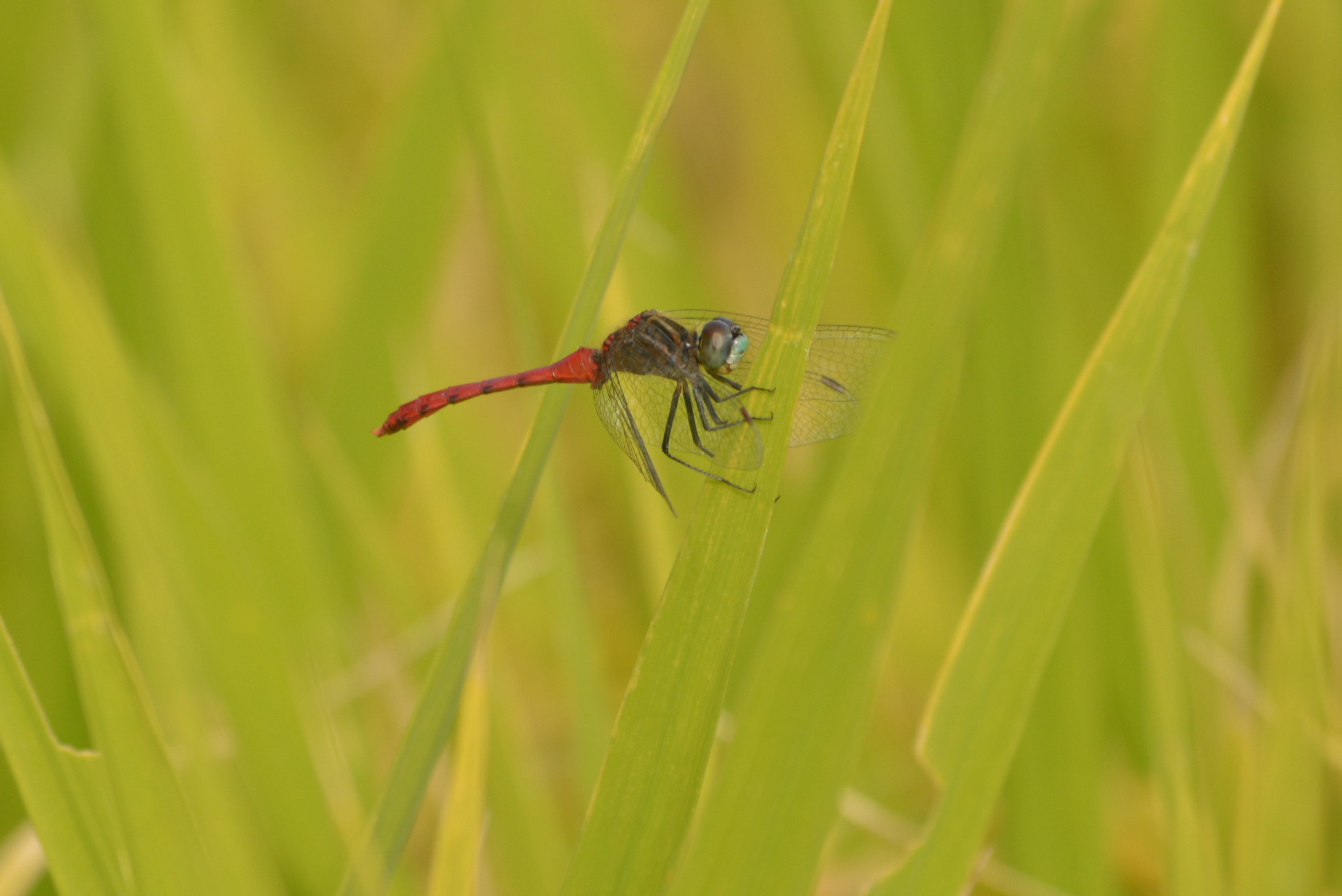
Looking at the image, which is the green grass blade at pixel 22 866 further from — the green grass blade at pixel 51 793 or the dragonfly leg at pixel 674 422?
the dragonfly leg at pixel 674 422

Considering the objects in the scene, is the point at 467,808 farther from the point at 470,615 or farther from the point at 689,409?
the point at 689,409

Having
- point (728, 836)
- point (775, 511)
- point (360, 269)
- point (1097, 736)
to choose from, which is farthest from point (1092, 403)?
point (360, 269)

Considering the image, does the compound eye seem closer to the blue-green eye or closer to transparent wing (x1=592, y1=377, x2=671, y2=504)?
the blue-green eye

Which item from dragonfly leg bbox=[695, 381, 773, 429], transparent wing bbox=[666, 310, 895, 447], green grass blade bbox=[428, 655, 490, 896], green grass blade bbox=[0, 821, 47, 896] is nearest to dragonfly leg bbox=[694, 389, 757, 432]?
dragonfly leg bbox=[695, 381, 773, 429]

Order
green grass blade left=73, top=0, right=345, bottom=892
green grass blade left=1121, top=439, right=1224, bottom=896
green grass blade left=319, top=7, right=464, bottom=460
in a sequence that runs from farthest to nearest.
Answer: green grass blade left=319, top=7, right=464, bottom=460 → green grass blade left=73, top=0, right=345, bottom=892 → green grass blade left=1121, top=439, right=1224, bottom=896

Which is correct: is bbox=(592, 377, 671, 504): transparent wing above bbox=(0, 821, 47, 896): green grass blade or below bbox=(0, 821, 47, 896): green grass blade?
above

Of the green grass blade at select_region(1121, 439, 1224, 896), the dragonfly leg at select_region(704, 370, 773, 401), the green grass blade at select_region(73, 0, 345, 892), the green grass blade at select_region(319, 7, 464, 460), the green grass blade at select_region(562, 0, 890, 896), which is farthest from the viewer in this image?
the green grass blade at select_region(319, 7, 464, 460)
